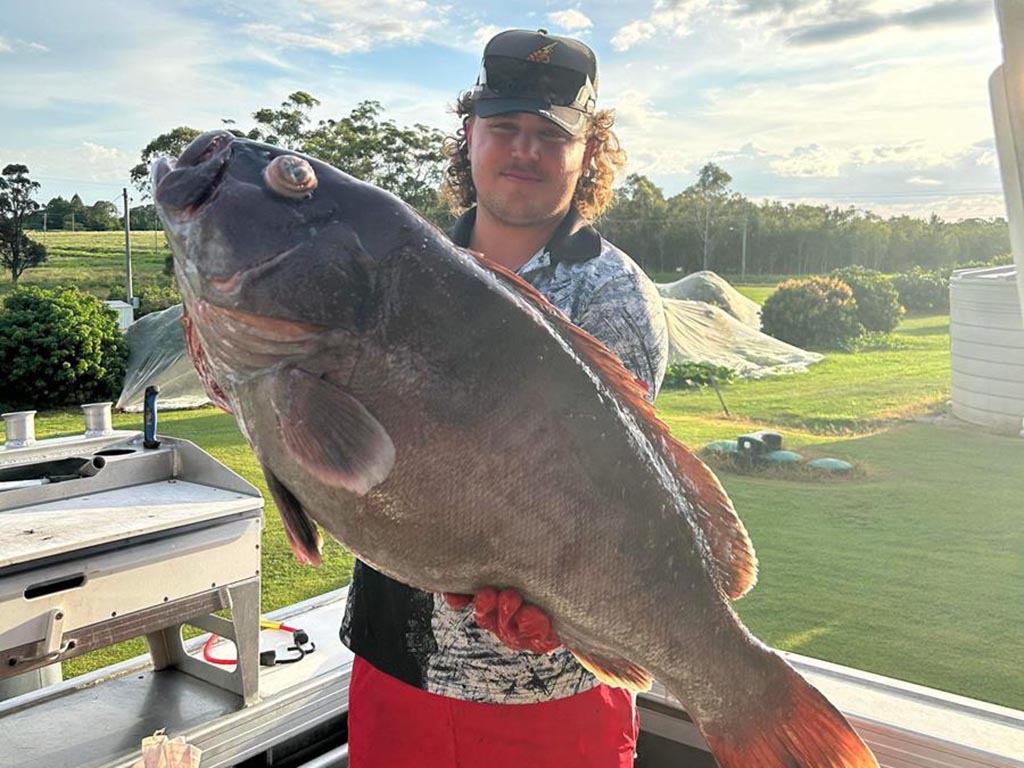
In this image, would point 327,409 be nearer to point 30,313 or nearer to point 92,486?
point 92,486

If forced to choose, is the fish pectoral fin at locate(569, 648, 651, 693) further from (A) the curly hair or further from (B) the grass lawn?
(B) the grass lawn

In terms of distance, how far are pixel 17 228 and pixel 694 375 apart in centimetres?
1384

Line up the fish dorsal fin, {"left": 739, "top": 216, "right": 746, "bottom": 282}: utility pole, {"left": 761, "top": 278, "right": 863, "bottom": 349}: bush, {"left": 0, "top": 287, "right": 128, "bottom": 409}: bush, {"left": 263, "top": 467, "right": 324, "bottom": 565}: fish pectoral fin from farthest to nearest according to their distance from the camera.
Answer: {"left": 739, "top": 216, "right": 746, "bottom": 282}: utility pole, {"left": 761, "top": 278, "right": 863, "bottom": 349}: bush, {"left": 0, "top": 287, "right": 128, "bottom": 409}: bush, the fish dorsal fin, {"left": 263, "top": 467, "right": 324, "bottom": 565}: fish pectoral fin

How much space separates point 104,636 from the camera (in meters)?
2.35

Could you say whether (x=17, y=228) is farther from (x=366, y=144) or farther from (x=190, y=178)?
(x=190, y=178)

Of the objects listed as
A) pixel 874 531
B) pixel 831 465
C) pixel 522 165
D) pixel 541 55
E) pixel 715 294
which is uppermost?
pixel 715 294

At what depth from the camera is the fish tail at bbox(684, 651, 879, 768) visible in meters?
1.47

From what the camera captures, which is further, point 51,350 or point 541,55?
point 51,350

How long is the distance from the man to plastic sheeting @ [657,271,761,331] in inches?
592

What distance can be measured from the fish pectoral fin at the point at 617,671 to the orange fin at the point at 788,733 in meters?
0.14

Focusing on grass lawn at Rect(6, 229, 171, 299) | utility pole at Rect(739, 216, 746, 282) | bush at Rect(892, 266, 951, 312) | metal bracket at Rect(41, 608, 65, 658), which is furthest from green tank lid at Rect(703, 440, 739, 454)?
grass lawn at Rect(6, 229, 171, 299)

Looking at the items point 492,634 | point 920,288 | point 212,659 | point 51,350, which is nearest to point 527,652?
point 492,634

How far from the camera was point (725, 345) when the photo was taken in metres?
15.1

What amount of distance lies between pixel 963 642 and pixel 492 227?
530 centimetres
